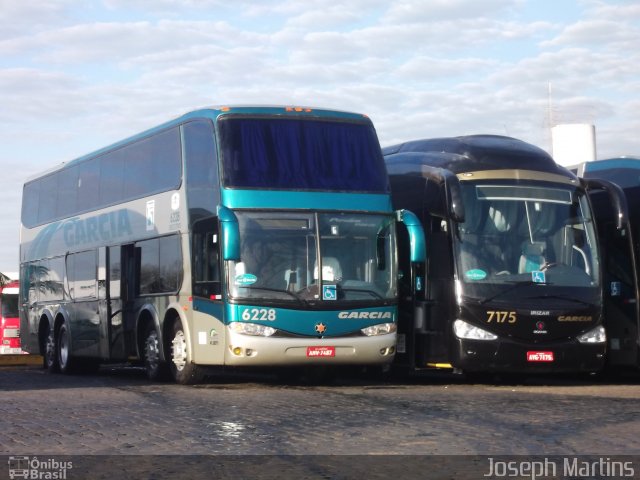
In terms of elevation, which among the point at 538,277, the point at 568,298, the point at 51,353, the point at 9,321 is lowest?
the point at 51,353

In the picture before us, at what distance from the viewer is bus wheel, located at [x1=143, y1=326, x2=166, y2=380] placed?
20406mm

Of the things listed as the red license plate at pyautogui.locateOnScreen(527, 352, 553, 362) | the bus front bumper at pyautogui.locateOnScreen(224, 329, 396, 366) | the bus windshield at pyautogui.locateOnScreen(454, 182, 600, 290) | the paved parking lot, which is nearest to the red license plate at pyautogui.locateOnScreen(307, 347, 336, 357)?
the bus front bumper at pyautogui.locateOnScreen(224, 329, 396, 366)

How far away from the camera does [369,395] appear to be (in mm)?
16172

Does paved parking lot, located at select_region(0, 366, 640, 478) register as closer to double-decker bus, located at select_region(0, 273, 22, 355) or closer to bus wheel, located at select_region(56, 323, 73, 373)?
bus wheel, located at select_region(56, 323, 73, 373)

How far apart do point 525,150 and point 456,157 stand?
1.08 m

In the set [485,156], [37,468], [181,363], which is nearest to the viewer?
[37,468]

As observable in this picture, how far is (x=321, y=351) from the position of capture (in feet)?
59.2

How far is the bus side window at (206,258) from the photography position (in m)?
18.2

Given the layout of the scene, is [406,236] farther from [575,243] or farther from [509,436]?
[509,436]

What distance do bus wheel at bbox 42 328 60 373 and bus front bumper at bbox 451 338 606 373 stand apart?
10794mm

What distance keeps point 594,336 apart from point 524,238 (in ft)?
5.68

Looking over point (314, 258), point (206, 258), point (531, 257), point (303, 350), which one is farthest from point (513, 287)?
point (206, 258)

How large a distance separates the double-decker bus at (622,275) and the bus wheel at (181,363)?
6271mm

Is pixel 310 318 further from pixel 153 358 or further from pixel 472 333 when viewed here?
pixel 153 358
